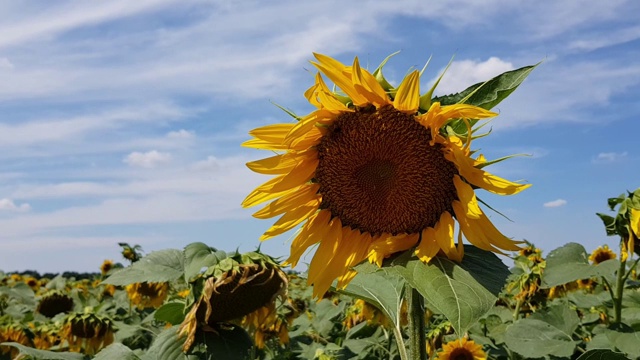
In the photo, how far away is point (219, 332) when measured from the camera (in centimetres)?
268

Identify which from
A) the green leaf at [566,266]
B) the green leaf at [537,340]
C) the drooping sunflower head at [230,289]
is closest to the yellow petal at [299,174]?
the drooping sunflower head at [230,289]

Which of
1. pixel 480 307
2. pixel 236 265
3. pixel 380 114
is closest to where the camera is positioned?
pixel 480 307

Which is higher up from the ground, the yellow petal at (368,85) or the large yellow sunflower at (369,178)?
the yellow petal at (368,85)

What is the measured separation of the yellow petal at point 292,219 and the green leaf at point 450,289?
0.35m

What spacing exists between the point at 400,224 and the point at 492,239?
0.23 metres

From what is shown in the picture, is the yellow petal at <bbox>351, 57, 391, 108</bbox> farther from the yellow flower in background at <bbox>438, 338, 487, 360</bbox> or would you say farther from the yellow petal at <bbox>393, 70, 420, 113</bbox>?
the yellow flower in background at <bbox>438, 338, 487, 360</bbox>

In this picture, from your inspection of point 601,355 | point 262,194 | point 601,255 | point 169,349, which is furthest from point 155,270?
point 601,255

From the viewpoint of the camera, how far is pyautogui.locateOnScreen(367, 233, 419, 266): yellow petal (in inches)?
67.0

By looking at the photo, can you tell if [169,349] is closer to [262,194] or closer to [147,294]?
[262,194]

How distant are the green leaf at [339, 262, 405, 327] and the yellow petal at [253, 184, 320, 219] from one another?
25cm

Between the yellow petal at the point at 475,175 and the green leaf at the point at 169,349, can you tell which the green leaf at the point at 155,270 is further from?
the yellow petal at the point at 475,175

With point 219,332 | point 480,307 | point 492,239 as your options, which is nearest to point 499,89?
point 492,239

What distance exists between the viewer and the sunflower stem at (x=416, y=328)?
161 cm

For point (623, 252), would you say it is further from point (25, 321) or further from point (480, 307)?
point (25, 321)
